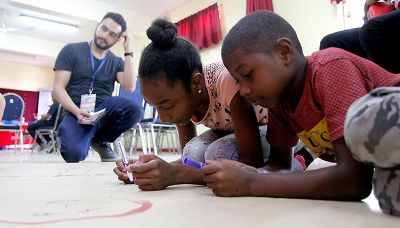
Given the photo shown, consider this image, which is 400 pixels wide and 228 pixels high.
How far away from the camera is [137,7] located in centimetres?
623

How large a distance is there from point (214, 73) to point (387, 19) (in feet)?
2.14

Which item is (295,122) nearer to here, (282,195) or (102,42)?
(282,195)

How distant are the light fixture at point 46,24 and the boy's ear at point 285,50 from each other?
645 cm

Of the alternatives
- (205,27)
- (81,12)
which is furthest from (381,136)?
(81,12)

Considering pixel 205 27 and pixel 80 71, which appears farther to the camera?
pixel 205 27

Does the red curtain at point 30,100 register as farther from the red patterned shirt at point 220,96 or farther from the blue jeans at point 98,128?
the red patterned shirt at point 220,96

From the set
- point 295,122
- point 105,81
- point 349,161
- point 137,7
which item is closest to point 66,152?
point 105,81

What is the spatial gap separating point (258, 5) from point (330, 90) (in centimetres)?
417

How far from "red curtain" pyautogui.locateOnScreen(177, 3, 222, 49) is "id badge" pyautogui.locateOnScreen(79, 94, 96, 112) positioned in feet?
9.45

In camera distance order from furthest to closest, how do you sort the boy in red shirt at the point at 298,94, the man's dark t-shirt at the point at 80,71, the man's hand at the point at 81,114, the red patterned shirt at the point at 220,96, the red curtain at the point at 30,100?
the red curtain at the point at 30,100
the man's dark t-shirt at the point at 80,71
the man's hand at the point at 81,114
the red patterned shirt at the point at 220,96
the boy in red shirt at the point at 298,94

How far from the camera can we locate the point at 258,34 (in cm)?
83

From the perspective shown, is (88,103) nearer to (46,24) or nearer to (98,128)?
(98,128)

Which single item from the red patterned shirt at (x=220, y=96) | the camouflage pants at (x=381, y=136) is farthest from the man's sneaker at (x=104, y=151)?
the camouflage pants at (x=381, y=136)

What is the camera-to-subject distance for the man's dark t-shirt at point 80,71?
2.71 metres
